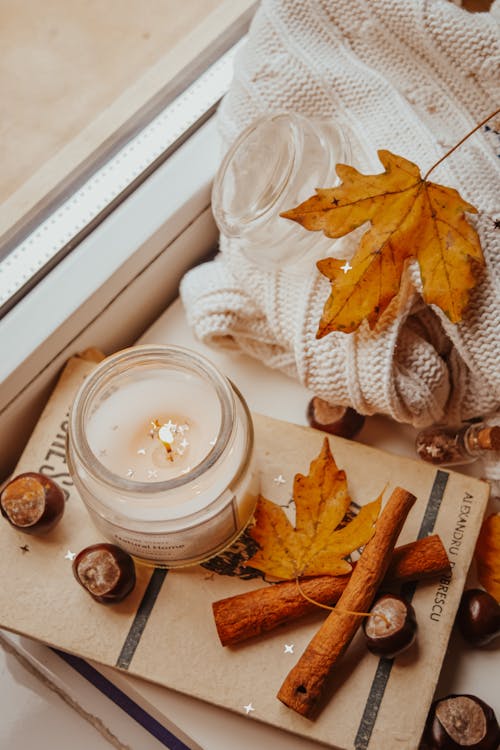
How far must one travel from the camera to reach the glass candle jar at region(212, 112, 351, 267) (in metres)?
0.71

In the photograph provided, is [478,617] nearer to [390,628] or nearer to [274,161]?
[390,628]

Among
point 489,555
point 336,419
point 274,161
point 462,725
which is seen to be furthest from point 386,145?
point 462,725

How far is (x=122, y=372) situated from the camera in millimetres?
675

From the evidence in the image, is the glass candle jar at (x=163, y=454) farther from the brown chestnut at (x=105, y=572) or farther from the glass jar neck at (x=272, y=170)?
the glass jar neck at (x=272, y=170)

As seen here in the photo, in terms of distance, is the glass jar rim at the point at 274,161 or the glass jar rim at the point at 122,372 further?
the glass jar rim at the point at 274,161

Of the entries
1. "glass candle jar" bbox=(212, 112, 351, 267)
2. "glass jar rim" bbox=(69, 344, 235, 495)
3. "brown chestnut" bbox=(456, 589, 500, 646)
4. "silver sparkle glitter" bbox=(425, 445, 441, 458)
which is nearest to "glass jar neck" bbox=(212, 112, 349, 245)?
"glass candle jar" bbox=(212, 112, 351, 267)

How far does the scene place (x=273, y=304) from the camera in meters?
0.74

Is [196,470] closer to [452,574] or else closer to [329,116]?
[452,574]

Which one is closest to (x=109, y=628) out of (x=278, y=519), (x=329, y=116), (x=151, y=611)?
(x=151, y=611)

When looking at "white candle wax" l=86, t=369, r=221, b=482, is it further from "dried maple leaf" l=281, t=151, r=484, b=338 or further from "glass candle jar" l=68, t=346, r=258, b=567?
"dried maple leaf" l=281, t=151, r=484, b=338

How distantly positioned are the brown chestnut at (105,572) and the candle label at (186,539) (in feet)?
0.04

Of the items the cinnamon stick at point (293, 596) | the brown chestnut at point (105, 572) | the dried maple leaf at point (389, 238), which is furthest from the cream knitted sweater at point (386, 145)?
the brown chestnut at point (105, 572)

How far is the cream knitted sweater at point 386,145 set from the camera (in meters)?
0.67

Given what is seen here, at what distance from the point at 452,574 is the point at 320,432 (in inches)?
7.1
